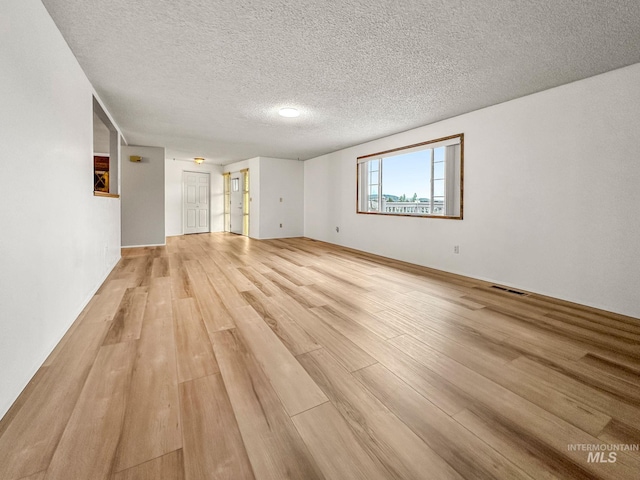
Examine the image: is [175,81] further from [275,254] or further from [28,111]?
[275,254]

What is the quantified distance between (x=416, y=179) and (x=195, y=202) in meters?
7.07

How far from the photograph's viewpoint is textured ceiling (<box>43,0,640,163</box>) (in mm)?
1949

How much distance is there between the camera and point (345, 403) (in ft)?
4.64

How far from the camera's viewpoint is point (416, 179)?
6652 mm

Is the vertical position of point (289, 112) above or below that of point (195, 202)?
above

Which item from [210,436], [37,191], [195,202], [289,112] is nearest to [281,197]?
[195,202]

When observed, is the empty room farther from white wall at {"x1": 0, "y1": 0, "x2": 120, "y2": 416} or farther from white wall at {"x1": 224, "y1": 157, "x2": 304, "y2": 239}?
white wall at {"x1": 224, "y1": 157, "x2": 304, "y2": 239}

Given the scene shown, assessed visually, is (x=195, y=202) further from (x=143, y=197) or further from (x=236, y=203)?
(x=143, y=197)

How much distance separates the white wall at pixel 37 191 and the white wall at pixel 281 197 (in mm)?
5229

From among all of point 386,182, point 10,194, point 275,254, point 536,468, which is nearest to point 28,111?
point 10,194

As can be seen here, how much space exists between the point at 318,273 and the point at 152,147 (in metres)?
5.18

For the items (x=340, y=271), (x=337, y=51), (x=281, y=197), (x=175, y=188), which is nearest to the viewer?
(x=337, y=51)

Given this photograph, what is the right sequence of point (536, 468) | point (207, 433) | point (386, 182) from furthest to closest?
point (386, 182) → point (207, 433) → point (536, 468)

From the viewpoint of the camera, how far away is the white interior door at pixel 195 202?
9250mm
